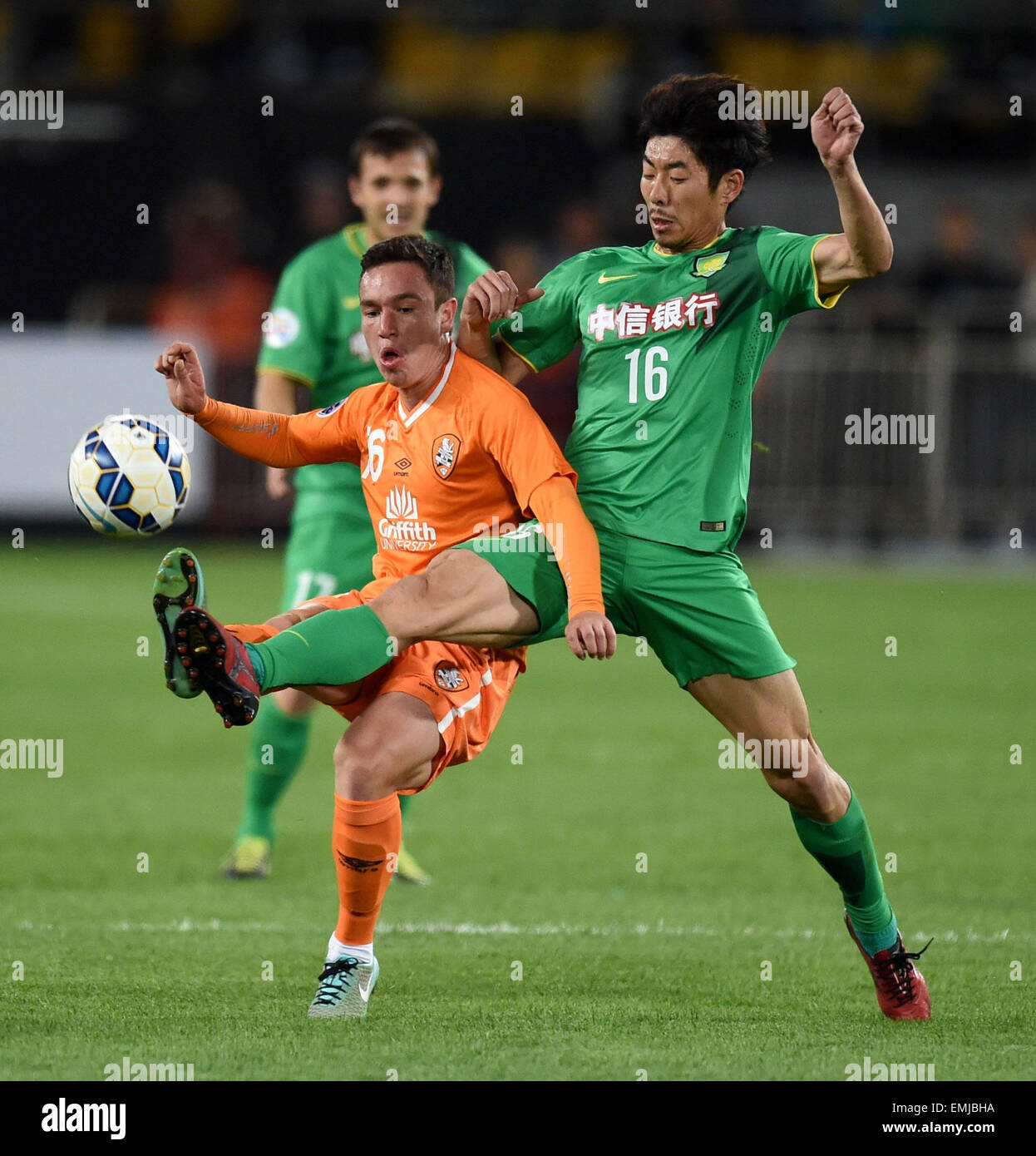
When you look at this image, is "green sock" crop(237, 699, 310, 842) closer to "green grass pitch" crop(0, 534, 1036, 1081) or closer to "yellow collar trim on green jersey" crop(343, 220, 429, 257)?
"green grass pitch" crop(0, 534, 1036, 1081)

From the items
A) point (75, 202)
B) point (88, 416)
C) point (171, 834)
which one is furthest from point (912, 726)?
point (75, 202)

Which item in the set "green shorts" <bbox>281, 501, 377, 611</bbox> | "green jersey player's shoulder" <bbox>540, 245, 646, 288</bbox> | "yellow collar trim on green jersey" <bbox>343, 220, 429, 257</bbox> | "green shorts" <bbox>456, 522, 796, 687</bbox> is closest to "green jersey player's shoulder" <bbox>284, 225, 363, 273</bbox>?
"yellow collar trim on green jersey" <bbox>343, 220, 429, 257</bbox>

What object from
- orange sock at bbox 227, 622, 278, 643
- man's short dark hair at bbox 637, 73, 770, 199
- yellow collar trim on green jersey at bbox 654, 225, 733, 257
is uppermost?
man's short dark hair at bbox 637, 73, 770, 199

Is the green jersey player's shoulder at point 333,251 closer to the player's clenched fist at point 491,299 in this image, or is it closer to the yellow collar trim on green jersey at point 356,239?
the yellow collar trim on green jersey at point 356,239

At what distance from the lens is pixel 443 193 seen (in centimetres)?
1977

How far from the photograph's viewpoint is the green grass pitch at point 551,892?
4738 millimetres

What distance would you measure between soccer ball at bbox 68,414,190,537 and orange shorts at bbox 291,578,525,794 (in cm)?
53

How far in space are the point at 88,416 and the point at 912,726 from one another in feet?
32.3

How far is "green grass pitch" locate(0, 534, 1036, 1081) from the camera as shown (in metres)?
4.74

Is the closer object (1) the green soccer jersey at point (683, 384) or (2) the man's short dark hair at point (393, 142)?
(1) the green soccer jersey at point (683, 384)

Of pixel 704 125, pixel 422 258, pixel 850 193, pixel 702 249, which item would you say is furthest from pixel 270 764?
pixel 850 193

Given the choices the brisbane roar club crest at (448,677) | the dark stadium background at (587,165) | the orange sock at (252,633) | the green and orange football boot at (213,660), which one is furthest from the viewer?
the dark stadium background at (587,165)

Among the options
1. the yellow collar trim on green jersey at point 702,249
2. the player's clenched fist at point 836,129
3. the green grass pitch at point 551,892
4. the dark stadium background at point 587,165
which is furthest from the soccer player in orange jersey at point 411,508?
the dark stadium background at point 587,165

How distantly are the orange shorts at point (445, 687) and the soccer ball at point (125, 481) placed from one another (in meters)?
0.53
